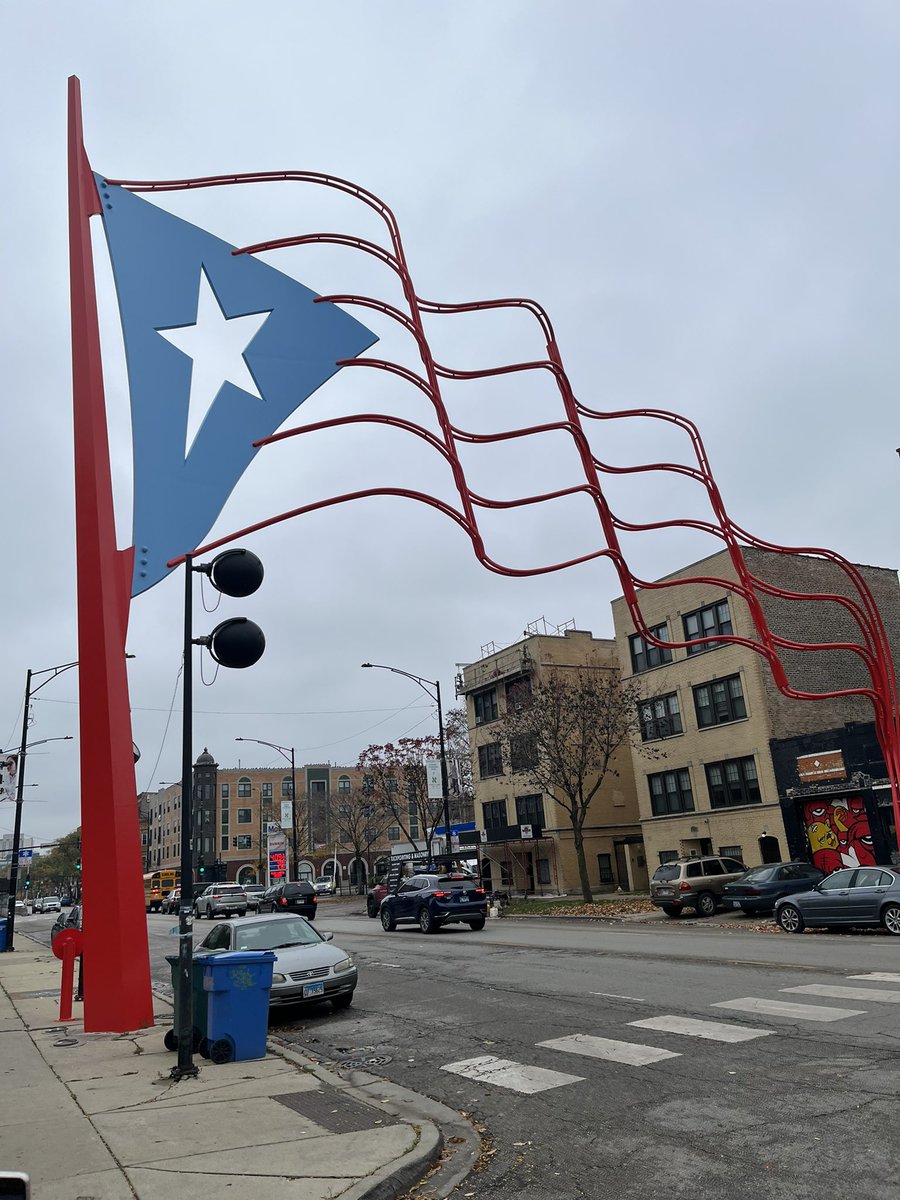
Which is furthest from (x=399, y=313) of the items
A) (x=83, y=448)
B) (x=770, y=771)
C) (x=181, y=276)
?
(x=770, y=771)

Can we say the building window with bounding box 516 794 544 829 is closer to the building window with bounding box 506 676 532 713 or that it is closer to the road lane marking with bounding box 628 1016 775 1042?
the building window with bounding box 506 676 532 713

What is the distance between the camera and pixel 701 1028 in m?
10.0

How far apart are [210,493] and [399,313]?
13.0 feet

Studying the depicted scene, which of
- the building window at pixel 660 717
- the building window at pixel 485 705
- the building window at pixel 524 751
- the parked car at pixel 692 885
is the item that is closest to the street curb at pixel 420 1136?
the parked car at pixel 692 885

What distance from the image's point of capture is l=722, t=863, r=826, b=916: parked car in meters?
24.5

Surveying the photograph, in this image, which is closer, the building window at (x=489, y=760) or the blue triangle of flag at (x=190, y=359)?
the blue triangle of flag at (x=190, y=359)

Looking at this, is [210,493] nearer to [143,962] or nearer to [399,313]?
[399,313]

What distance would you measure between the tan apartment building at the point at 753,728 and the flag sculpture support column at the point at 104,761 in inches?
978

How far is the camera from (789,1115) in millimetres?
6699

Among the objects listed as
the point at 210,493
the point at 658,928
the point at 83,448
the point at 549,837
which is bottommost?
the point at 658,928

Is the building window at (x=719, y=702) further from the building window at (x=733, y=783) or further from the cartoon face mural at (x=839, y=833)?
the cartoon face mural at (x=839, y=833)

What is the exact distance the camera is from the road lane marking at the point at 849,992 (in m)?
11.0

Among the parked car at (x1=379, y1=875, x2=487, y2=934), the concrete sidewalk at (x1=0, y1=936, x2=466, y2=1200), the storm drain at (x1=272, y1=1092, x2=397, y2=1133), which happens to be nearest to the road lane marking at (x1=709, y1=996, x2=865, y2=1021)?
the concrete sidewalk at (x1=0, y1=936, x2=466, y2=1200)

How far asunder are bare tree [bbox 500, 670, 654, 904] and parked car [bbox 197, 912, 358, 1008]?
19.9 metres
